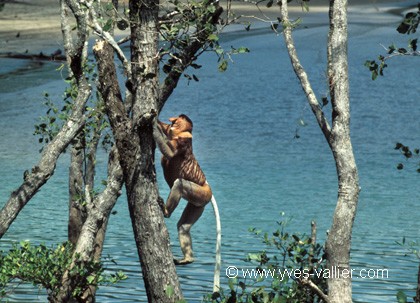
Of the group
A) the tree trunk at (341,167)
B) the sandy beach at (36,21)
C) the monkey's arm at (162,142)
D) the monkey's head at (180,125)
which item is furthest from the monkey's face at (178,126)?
the sandy beach at (36,21)

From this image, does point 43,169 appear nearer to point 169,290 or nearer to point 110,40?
point 110,40

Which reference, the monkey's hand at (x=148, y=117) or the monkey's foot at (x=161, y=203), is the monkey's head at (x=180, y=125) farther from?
the monkey's hand at (x=148, y=117)

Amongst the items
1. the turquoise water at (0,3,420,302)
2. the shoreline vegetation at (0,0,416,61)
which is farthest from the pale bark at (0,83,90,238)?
the shoreline vegetation at (0,0,416,61)

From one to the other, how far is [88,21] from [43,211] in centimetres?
1470

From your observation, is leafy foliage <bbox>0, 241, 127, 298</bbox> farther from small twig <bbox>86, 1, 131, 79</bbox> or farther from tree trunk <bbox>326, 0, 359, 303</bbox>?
tree trunk <bbox>326, 0, 359, 303</bbox>

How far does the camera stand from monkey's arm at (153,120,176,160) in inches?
579

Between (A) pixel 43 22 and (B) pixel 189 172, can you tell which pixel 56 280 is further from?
(A) pixel 43 22

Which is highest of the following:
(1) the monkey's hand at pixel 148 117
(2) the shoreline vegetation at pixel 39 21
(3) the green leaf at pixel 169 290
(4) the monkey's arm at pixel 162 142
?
Answer: (2) the shoreline vegetation at pixel 39 21

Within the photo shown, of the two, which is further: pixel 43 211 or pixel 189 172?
pixel 43 211

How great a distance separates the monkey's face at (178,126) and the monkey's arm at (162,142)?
18 cm

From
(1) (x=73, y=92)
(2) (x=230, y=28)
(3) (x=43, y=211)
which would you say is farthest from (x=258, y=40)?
(1) (x=73, y=92)

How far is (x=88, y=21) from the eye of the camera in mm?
15617

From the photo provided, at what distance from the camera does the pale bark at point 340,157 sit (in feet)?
44.4

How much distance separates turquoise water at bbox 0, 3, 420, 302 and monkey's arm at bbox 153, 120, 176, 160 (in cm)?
151
